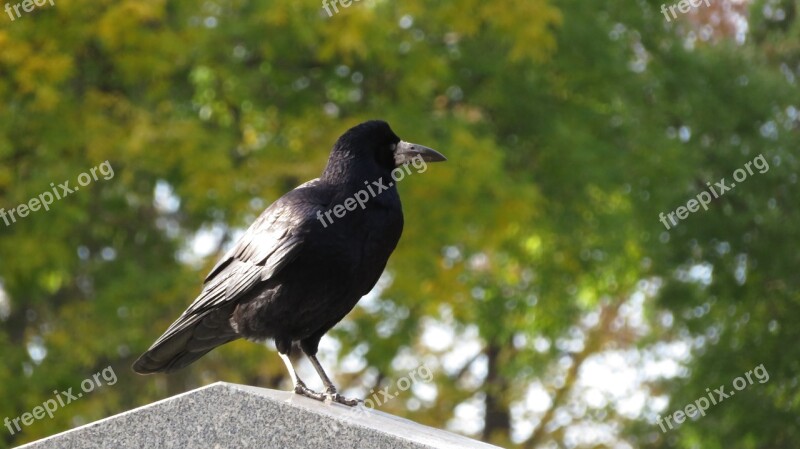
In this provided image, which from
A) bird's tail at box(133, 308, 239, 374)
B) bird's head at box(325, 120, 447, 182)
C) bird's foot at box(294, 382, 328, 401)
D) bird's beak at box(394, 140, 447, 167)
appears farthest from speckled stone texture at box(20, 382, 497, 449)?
bird's beak at box(394, 140, 447, 167)

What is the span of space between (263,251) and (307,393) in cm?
64

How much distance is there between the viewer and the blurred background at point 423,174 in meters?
12.4

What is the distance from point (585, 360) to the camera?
2281 centimetres

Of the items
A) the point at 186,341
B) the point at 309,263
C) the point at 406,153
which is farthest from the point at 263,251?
the point at 406,153

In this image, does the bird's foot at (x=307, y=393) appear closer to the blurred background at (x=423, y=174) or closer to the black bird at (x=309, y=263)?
the black bird at (x=309, y=263)

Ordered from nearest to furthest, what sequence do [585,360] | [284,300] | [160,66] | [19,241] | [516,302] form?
1. [284,300]
2. [19,241]
3. [160,66]
4. [516,302]
5. [585,360]

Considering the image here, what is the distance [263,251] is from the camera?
20.2ft

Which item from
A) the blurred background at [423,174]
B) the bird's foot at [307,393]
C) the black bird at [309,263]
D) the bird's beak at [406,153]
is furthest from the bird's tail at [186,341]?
the blurred background at [423,174]

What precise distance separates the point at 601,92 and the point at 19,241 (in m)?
6.63

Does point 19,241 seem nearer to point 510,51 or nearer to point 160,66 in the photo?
point 160,66

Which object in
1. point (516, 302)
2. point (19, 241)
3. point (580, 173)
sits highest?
point (19, 241)

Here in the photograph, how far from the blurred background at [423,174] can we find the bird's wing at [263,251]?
582 cm

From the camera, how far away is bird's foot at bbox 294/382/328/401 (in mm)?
5996

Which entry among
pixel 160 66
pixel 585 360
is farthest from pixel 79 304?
pixel 585 360
